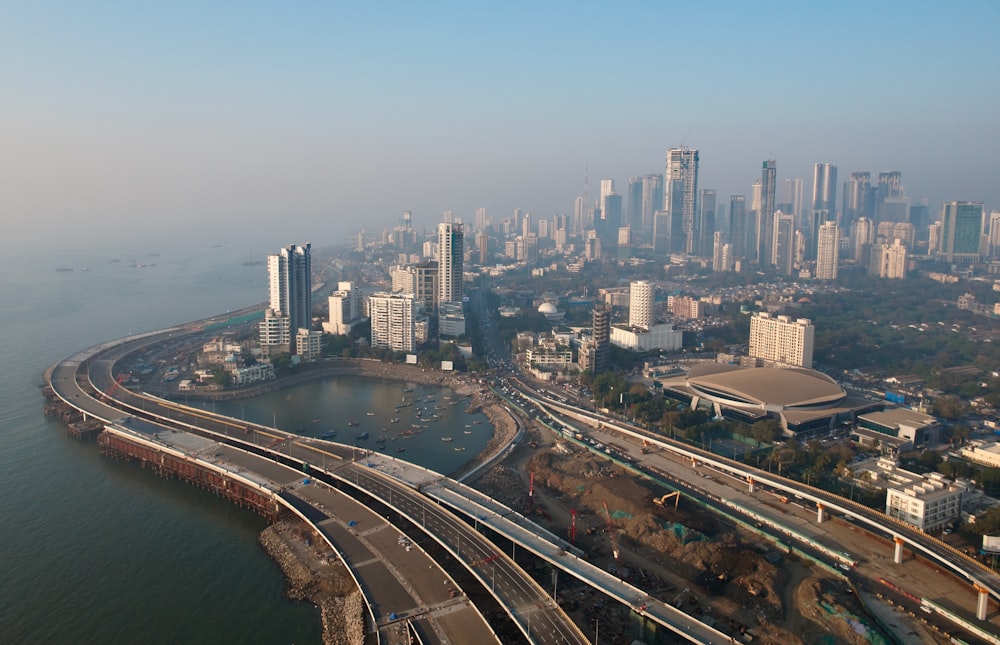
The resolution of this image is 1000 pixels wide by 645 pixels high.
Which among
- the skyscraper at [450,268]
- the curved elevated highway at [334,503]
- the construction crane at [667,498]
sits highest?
the skyscraper at [450,268]

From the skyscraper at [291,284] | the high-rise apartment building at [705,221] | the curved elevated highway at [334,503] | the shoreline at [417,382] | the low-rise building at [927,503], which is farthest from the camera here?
the high-rise apartment building at [705,221]

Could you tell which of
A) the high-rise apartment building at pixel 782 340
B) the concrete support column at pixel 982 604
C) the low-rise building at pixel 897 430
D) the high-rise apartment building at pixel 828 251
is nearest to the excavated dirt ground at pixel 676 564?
the concrete support column at pixel 982 604

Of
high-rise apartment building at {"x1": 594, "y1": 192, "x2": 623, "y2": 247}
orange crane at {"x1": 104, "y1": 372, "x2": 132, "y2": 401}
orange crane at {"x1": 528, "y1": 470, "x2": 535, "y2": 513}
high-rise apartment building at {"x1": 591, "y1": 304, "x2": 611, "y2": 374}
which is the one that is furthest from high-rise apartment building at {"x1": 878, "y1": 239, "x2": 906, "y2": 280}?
orange crane at {"x1": 104, "y1": 372, "x2": 132, "y2": 401}

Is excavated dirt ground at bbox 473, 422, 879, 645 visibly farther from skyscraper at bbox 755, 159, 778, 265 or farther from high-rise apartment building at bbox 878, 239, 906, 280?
skyscraper at bbox 755, 159, 778, 265

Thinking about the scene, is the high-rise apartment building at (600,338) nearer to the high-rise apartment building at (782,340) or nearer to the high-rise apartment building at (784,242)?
the high-rise apartment building at (782,340)

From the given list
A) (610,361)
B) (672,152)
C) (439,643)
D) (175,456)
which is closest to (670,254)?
(672,152)
